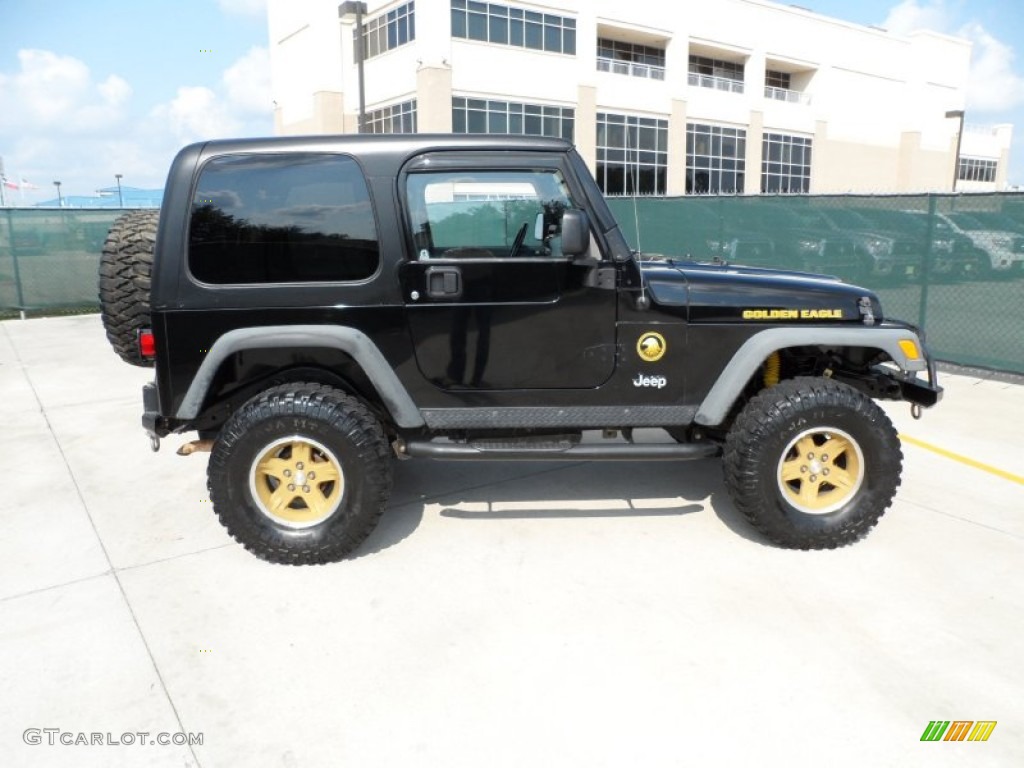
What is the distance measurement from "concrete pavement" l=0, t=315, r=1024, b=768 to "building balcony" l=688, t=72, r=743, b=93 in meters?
39.8

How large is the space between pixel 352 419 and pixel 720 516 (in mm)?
2175

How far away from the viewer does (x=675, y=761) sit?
7.72 feet

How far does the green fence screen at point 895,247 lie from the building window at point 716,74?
31.5 m

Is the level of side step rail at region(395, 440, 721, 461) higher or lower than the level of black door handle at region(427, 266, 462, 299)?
lower

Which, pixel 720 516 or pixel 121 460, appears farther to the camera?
pixel 121 460

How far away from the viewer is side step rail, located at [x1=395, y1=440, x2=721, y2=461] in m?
3.74

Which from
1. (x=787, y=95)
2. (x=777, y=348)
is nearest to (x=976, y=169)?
(x=787, y=95)

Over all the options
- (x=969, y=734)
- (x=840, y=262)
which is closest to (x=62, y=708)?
(x=969, y=734)

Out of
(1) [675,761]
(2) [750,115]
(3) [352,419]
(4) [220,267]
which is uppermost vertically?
(2) [750,115]

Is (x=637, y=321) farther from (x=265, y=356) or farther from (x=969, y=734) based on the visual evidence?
(x=969, y=734)

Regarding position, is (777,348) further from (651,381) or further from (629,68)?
(629,68)

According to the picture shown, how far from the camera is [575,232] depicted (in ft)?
11.0

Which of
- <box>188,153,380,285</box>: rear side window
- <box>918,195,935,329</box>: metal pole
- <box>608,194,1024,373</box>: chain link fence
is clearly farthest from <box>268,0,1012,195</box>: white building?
<box>188,153,380,285</box>: rear side window

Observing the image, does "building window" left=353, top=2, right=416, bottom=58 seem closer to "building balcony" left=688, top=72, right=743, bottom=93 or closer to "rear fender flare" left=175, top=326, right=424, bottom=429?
"building balcony" left=688, top=72, right=743, bottom=93
